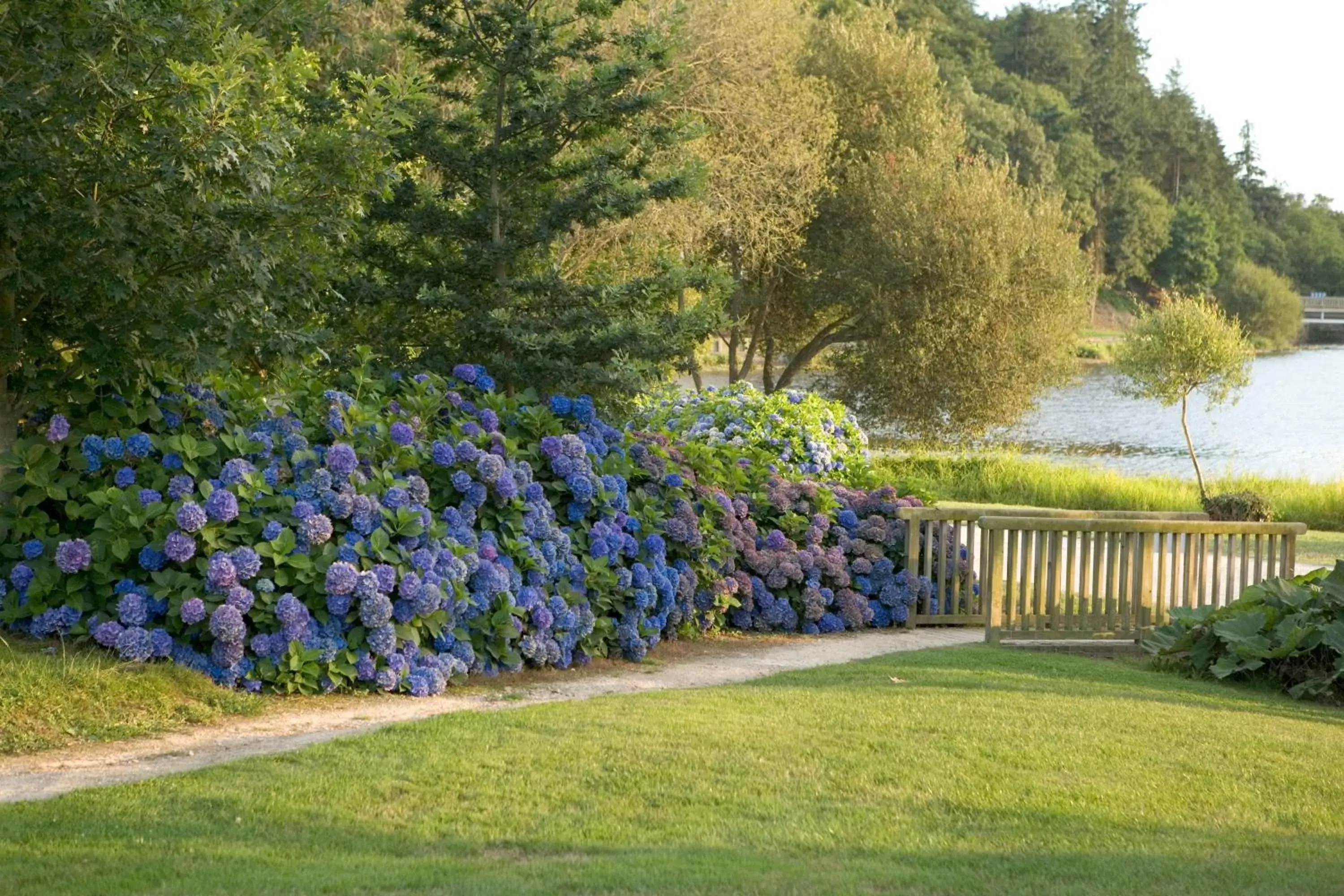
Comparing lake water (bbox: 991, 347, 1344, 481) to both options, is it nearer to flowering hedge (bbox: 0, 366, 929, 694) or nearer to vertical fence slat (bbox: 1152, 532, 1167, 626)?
vertical fence slat (bbox: 1152, 532, 1167, 626)

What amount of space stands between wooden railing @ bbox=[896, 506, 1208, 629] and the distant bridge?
288ft

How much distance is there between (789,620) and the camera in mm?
10844

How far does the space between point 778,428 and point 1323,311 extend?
88.9 metres

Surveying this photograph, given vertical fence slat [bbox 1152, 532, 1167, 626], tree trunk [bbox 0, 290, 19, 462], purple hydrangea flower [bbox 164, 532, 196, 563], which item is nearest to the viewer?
purple hydrangea flower [bbox 164, 532, 196, 563]

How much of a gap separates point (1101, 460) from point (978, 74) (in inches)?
1545

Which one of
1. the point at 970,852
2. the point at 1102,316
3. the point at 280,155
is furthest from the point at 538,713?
the point at 1102,316

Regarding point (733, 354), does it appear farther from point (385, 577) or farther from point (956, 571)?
point (385, 577)

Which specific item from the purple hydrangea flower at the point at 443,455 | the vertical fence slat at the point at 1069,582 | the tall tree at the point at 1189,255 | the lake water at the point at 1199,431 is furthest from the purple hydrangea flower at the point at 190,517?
the tall tree at the point at 1189,255

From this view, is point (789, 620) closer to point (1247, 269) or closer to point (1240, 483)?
point (1240, 483)

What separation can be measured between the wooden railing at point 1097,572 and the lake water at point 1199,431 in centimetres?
1741

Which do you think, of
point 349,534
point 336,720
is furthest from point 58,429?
point 336,720

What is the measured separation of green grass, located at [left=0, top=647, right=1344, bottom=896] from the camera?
432 cm

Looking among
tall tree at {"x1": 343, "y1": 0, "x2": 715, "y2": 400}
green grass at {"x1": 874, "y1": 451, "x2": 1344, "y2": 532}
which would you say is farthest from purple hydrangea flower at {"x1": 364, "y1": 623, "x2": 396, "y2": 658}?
green grass at {"x1": 874, "y1": 451, "x2": 1344, "y2": 532}

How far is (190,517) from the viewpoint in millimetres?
7273
